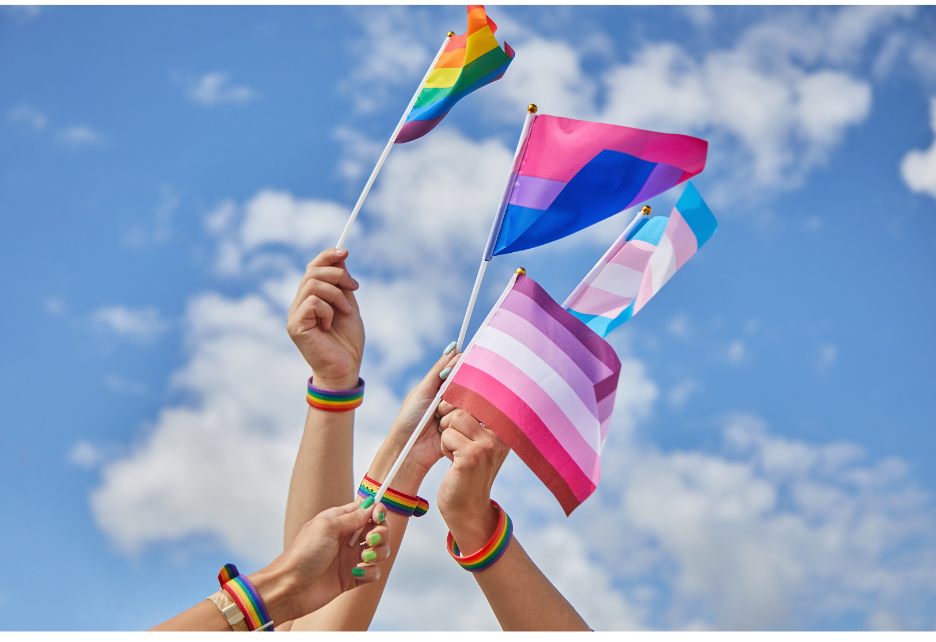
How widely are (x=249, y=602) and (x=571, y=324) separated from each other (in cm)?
202

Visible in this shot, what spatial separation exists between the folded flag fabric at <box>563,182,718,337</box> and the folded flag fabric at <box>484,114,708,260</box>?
23.5 inches

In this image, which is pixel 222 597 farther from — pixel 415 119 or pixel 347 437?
pixel 415 119

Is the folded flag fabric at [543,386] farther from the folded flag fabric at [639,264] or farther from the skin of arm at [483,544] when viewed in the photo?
the folded flag fabric at [639,264]

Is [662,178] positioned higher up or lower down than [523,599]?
higher up

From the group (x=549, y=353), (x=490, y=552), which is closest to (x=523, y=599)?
(x=490, y=552)

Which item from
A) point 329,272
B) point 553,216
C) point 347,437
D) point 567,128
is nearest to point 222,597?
point 347,437

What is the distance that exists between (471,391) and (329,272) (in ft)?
4.22

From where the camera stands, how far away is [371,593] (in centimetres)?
365

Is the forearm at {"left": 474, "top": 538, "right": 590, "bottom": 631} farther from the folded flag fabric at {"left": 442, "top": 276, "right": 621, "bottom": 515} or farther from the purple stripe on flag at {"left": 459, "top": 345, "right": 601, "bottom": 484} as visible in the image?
the purple stripe on flag at {"left": 459, "top": 345, "right": 601, "bottom": 484}

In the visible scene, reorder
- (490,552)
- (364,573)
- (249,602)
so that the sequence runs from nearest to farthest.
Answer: (249,602), (364,573), (490,552)

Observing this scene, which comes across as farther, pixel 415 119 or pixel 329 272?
pixel 415 119

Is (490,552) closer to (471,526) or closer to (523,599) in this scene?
(471,526)

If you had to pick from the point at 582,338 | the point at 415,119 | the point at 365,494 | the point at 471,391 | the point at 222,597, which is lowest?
the point at 222,597

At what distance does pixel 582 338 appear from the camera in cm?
362
